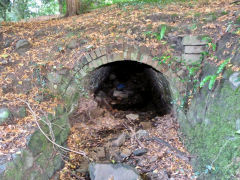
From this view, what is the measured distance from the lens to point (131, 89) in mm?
9672

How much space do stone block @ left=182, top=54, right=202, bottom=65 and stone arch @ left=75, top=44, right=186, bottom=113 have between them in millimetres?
328

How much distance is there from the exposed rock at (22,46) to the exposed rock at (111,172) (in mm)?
3902

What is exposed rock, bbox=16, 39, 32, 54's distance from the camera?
5.36m

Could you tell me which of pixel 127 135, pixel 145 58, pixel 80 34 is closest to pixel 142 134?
pixel 127 135

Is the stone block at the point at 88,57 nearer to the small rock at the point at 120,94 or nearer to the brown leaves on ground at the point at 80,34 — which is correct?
the brown leaves on ground at the point at 80,34

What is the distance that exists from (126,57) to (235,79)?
9.56 feet

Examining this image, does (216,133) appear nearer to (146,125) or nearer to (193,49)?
(193,49)

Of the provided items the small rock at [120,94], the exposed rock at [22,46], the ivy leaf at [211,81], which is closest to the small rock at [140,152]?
the ivy leaf at [211,81]

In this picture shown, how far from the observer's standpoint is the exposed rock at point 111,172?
11.7ft

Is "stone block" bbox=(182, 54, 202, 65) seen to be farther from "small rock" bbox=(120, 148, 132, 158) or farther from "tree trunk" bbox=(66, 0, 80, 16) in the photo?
"tree trunk" bbox=(66, 0, 80, 16)

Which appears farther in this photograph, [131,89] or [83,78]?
[131,89]

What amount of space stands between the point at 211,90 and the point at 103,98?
4919mm

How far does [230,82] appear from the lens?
323cm

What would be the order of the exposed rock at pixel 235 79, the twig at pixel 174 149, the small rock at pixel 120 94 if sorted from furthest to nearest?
the small rock at pixel 120 94
the twig at pixel 174 149
the exposed rock at pixel 235 79
